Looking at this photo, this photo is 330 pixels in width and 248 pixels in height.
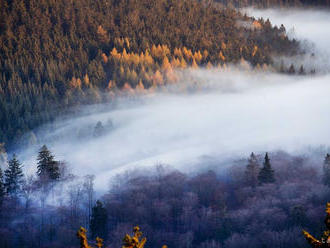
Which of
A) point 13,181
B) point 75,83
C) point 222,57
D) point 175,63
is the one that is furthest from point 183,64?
point 13,181

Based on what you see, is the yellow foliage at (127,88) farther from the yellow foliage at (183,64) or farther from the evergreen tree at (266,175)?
the evergreen tree at (266,175)

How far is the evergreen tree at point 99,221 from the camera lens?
265 ft

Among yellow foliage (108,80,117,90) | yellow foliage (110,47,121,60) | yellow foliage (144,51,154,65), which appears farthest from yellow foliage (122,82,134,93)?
yellow foliage (144,51,154,65)

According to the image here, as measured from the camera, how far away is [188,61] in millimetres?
169625

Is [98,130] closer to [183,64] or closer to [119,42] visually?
[183,64]

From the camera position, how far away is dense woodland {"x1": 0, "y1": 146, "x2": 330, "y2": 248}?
7719cm

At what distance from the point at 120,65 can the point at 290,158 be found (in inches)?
2763

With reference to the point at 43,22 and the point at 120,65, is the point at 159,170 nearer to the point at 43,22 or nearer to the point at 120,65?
the point at 120,65

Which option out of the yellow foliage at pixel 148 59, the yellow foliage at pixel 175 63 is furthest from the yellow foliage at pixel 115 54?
the yellow foliage at pixel 175 63

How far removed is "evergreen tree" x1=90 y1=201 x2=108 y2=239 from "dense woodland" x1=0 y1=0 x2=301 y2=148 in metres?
48.1

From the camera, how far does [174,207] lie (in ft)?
285

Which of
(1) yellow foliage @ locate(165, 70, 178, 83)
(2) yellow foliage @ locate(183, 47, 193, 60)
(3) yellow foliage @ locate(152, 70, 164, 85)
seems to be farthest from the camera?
(2) yellow foliage @ locate(183, 47, 193, 60)

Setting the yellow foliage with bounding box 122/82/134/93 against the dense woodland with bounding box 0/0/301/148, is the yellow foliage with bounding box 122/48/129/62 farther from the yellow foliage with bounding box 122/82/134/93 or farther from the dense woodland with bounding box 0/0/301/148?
the yellow foliage with bounding box 122/82/134/93

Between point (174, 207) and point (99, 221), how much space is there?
12750 millimetres
